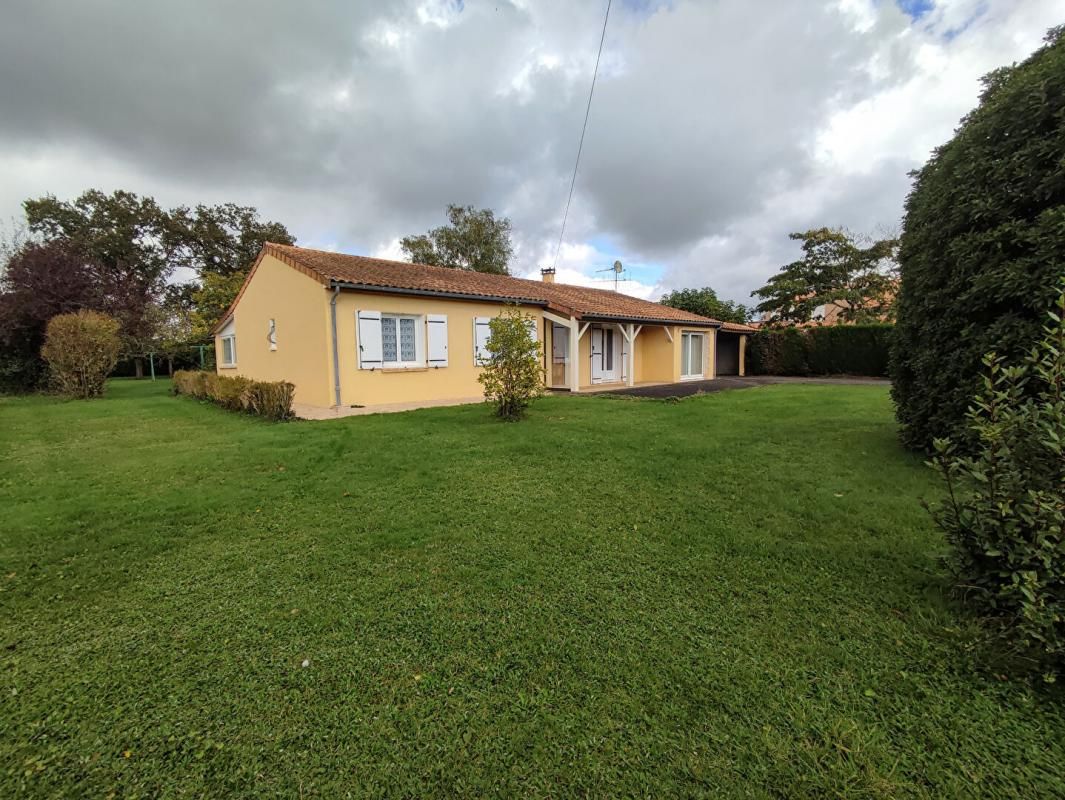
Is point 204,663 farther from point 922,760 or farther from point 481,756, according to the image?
point 922,760

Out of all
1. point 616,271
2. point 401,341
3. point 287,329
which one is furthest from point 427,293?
point 616,271

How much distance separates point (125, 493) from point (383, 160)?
15.8 m

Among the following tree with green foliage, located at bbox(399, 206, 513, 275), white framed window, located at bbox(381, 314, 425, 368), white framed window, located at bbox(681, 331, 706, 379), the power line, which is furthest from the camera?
tree with green foliage, located at bbox(399, 206, 513, 275)

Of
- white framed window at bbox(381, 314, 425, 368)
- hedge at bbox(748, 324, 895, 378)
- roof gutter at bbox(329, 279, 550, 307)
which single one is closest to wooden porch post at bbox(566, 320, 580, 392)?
roof gutter at bbox(329, 279, 550, 307)

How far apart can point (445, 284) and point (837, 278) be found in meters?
27.6

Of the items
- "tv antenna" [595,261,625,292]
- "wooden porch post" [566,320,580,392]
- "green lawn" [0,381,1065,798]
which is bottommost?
"green lawn" [0,381,1065,798]

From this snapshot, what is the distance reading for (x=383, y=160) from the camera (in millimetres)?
17266

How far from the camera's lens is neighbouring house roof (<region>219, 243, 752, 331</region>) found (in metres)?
12.0

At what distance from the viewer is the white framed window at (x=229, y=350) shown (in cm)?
1889

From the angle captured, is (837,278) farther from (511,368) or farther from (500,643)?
(500,643)

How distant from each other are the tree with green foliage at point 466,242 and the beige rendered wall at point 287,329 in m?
18.7

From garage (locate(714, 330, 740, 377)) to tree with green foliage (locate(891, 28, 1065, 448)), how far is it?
19797 mm

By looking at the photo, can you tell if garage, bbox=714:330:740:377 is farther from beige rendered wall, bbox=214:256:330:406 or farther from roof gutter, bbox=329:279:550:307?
beige rendered wall, bbox=214:256:330:406

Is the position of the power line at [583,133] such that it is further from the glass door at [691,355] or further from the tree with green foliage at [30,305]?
the tree with green foliage at [30,305]
